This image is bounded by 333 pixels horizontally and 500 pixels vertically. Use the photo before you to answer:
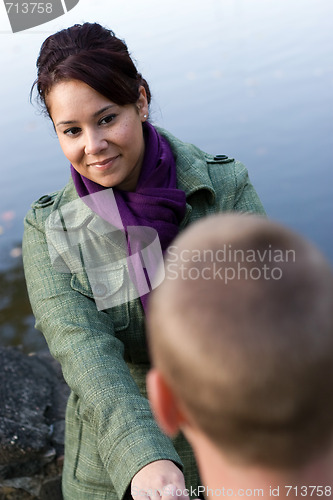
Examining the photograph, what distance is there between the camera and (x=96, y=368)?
6.01 feet

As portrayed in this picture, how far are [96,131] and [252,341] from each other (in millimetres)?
1225

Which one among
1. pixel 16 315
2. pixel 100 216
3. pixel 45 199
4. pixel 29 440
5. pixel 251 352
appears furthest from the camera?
pixel 16 315

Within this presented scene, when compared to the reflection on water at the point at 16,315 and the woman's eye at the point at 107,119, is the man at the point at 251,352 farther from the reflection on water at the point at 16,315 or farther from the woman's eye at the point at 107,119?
the reflection on water at the point at 16,315

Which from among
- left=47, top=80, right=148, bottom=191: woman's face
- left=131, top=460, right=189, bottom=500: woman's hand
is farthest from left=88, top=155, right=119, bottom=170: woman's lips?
left=131, top=460, right=189, bottom=500: woman's hand

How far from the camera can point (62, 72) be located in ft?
6.39

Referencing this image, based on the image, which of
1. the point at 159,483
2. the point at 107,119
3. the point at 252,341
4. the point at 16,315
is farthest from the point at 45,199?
the point at 16,315

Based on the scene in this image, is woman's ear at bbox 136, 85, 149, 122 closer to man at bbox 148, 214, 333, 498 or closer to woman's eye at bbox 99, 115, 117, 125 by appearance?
woman's eye at bbox 99, 115, 117, 125

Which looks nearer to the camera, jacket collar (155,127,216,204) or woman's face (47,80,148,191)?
woman's face (47,80,148,191)

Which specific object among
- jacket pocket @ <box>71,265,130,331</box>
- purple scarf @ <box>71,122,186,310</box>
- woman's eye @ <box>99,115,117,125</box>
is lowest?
jacket pocket @ <box>71,265,130,331</box>

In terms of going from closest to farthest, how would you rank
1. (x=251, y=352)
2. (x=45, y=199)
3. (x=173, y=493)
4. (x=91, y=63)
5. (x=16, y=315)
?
(x=251, y=352) < (x=173, y=493) < (x=91, y=63) < (x=45, y=199) < (x=16, y=315)

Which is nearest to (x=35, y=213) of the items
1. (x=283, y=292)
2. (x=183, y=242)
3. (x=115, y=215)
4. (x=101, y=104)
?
(x=115, y=215)

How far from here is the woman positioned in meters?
1.93

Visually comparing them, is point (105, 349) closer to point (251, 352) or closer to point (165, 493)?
point (165, 493)

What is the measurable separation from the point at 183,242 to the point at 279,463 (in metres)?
0.33
